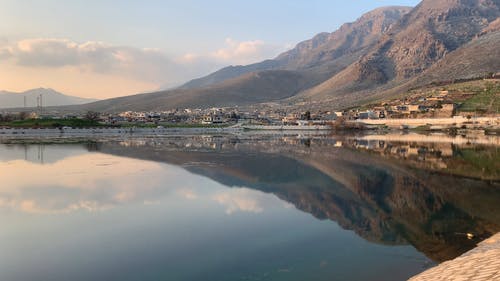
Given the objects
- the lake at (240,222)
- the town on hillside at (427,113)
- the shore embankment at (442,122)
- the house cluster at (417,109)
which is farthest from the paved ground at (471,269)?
the house cluster at (417,109)

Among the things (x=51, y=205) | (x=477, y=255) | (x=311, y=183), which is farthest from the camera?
(x=311, y=183)

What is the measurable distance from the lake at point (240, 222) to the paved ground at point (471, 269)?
1107 mm

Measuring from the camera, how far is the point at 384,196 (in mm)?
24234

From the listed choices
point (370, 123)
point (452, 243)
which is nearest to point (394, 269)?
point (452, 243)

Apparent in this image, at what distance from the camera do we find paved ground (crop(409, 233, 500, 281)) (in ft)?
29.7

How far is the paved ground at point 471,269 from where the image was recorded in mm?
9043

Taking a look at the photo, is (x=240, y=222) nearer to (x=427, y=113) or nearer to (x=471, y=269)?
(x=471, y=269)

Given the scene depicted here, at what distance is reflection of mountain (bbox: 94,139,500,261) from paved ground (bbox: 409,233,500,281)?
2083 mm

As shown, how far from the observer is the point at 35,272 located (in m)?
12.2

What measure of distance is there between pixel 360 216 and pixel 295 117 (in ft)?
513

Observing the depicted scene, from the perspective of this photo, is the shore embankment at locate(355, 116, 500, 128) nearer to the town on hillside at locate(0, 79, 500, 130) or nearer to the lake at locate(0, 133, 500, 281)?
the town on hillside at locate(0, 79, 500, 130)

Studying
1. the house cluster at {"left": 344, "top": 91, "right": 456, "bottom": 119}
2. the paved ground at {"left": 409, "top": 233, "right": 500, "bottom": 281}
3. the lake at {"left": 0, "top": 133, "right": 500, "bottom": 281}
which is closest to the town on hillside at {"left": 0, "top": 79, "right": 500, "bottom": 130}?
the house cluster at {"left": 344, "top": 91, "right": 456, "bottom": 119}

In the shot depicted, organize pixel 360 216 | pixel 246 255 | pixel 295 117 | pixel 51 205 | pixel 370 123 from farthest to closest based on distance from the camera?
1. pixel 295 117
2. pixel 370 123
3. pixel 51 205
4. pixel 360 216
5. pixel 246 255

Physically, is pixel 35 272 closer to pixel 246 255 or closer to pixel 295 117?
pixel 246 255
